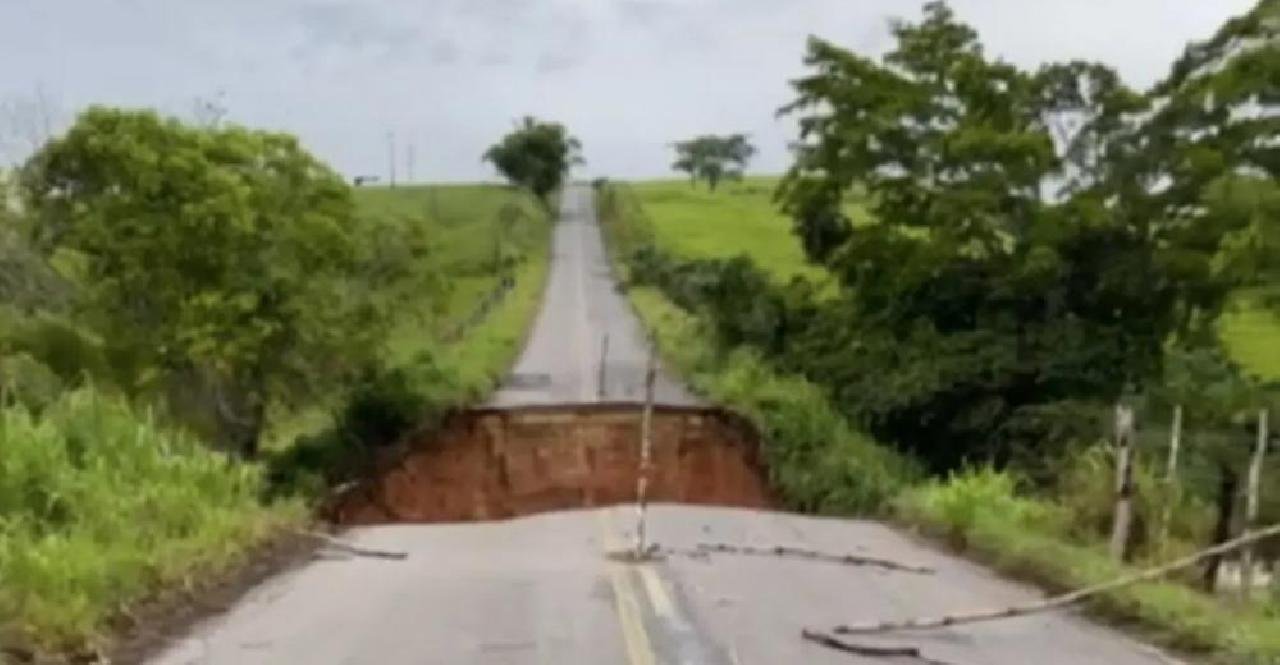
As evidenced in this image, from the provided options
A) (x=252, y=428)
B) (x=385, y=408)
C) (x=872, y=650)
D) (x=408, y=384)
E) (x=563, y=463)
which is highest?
(x=872, y=650)

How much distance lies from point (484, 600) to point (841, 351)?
3250 cm

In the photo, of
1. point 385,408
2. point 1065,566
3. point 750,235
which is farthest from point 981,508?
point 750,235

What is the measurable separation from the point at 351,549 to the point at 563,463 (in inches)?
984

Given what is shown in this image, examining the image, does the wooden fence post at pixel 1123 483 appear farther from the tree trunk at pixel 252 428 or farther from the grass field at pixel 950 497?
the tree trunk at pixel 252 428

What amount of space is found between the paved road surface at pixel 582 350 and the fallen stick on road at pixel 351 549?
25581 millimetres

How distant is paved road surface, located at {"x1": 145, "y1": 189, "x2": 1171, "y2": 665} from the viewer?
1136 centimetres

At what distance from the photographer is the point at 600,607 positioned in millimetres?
13562

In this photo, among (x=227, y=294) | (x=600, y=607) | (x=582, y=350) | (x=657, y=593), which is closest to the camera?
(x=600, y=607)

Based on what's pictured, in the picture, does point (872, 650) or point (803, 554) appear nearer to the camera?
point (872, 650)

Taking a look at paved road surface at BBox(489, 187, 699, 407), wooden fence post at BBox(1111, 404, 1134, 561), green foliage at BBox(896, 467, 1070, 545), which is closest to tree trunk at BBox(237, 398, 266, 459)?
paved road surface at BBox(489, 187, 699, 407)

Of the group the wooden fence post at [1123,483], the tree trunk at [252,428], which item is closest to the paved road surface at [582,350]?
the tree trunk at [252,428]

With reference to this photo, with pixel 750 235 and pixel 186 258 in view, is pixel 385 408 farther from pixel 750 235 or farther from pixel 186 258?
pixel 750 235

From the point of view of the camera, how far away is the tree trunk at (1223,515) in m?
20.0

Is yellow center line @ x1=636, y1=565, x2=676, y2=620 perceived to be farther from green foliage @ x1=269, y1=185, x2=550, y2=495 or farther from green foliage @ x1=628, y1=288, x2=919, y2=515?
green foliage @ x1=269, y1=185, x2=550, y2=495
